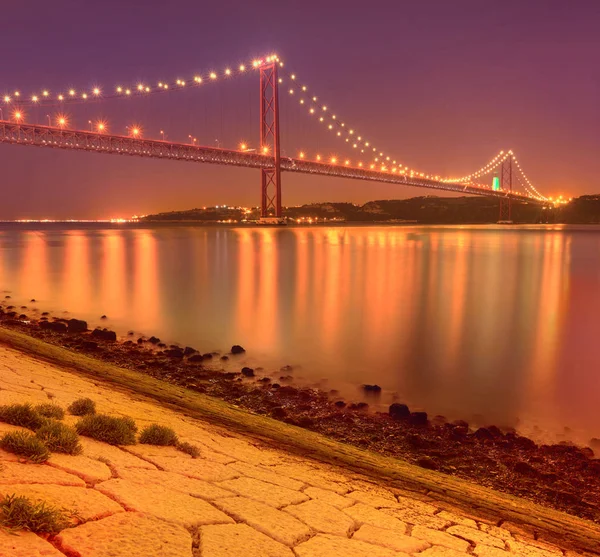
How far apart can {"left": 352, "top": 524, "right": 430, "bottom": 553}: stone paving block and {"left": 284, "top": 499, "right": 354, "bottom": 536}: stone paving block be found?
0.08 m

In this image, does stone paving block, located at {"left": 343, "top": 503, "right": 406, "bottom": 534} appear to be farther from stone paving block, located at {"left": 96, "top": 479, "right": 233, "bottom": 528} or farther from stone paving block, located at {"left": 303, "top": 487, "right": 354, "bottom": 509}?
stone paving block, located at {"left": 96, "top": 479, "right": 233, "bottom": 528}

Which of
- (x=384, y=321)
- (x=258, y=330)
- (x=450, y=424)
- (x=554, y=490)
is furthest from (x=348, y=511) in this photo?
(x=384, y=321)

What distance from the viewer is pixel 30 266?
24.9 meters

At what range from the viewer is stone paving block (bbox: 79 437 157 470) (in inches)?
A: 119

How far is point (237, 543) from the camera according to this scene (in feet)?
7.59

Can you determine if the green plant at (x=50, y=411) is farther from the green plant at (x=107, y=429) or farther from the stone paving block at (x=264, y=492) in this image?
the stone paving block at (x=264, y=492)

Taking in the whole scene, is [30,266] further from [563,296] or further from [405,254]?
[563,296]

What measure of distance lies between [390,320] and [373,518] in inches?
409

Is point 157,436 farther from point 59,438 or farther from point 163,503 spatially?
point 163,503

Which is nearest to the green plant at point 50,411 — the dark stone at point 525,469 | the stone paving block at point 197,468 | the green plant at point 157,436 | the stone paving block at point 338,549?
the green plant at point 157,436

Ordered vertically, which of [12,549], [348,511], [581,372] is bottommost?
[581,372]

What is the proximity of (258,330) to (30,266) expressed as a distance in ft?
60.3

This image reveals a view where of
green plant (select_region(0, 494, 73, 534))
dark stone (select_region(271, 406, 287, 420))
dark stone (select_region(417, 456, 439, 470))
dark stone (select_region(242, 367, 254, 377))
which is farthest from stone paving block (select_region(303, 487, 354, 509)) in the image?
dark stone (select_region(242, 367, 254, 377))

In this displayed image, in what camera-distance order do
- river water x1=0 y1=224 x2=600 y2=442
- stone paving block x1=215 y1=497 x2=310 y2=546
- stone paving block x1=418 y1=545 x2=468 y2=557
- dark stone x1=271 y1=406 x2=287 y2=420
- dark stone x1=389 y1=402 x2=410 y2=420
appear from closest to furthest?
stone paving block x1=215 y1=497 x2=310 y2=546 < stone paving block x1=418 y1=545 x2=468 y2=557 < dark stone x1=271 y1=406 x2=287 y2=420 < dark stone x1=389 y1=402 x2=410 y2=420 < river water x1=0 y1=224 x2=600 y2=442
